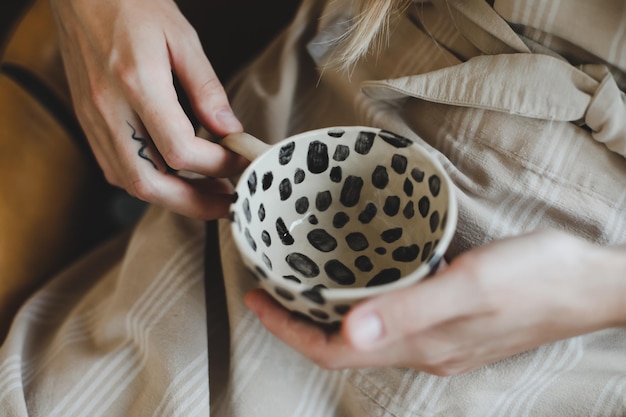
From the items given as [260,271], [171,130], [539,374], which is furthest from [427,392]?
[171,130]

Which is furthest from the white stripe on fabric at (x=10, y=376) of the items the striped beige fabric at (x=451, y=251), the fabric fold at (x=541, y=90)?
the fabric fold at (x=541, y=90)

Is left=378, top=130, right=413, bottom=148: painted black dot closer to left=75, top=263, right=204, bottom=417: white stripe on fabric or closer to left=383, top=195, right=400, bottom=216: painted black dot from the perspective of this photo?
left=383, top=195, right=400, bottom=216: painted black dot

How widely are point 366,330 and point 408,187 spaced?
165mm

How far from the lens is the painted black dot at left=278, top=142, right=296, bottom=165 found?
0.46m

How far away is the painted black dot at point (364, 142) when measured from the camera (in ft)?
1.52

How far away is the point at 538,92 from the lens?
45cm

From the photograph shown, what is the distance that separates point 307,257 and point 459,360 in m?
0.16

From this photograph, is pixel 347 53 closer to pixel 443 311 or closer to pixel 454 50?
pixel 454 50

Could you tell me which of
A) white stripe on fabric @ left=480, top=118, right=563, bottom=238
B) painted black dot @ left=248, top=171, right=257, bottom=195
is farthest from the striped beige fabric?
painted black dot @ left=248, top=171, right=257, bottom=195

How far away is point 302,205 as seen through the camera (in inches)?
20.2

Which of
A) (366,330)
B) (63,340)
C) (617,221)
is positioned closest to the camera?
(366,330)

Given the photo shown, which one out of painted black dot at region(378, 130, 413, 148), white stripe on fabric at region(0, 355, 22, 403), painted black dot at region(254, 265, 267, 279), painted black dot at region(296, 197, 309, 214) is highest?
painted black dot at region(378, 130, 413, 148)

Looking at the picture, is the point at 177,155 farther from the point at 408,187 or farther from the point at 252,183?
the point at 408,187

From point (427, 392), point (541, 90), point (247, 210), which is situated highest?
point (541, 90)
